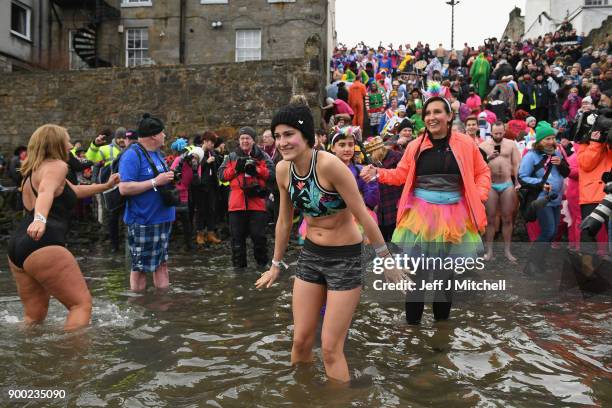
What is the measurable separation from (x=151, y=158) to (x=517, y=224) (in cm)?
751

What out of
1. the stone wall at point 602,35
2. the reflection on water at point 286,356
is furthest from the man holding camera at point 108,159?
the stone wall at point 602,35

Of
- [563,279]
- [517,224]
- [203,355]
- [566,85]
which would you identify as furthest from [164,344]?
[566,85]

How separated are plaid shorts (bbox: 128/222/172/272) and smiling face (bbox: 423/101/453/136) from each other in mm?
2960

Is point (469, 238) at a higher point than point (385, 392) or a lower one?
higher

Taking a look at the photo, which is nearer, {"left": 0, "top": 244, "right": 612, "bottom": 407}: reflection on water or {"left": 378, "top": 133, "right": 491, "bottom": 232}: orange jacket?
{"left": 0, "top": 244, "right": 612, "bottom": 407}: reflection on water

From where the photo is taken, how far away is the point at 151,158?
619 centimetres

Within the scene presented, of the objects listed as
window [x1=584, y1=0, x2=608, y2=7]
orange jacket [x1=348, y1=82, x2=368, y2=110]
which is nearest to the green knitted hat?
orange jacket [x1=348, y1=82, x2=368, y2=110]

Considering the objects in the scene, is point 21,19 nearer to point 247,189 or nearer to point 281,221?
point 247,189

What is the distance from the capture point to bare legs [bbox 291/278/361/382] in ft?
12.0

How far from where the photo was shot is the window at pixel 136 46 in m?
25.6

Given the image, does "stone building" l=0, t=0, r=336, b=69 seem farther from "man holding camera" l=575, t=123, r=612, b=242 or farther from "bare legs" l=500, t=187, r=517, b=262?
"man holding camera" l=575, t=123, r=612, b=242

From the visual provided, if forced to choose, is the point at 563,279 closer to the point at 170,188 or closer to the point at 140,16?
the point at 170,188

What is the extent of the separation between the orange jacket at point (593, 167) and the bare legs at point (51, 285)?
5696 mm

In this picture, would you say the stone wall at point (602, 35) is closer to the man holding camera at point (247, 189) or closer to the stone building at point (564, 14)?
the stone building at point (564, 14)
